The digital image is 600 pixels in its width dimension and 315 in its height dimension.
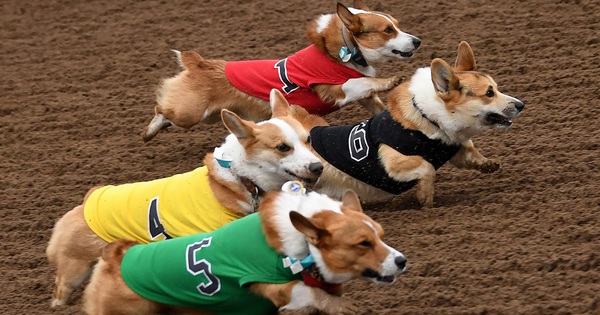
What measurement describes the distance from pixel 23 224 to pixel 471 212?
A: 11.5ft

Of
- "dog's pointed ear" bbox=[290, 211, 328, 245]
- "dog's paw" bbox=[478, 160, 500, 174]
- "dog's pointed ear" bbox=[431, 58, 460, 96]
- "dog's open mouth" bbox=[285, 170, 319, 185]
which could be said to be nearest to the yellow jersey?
"dog's open mouth" bbox=[285, 170, 319, 185]

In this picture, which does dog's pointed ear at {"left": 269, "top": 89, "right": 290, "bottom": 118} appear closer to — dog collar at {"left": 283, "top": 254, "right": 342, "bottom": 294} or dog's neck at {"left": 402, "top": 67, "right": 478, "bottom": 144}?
dog's neck at {"left": 402, "top": 67, "right": 478, "bottom": 144}

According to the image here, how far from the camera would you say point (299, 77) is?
9.15 m

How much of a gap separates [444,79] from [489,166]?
0.81 meters

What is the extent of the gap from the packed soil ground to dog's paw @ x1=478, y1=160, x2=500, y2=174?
A: 0.09m

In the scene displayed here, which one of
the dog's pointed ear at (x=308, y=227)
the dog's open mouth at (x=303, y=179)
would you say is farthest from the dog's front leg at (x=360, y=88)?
the dog's pointed ear at (x=308, y=227)

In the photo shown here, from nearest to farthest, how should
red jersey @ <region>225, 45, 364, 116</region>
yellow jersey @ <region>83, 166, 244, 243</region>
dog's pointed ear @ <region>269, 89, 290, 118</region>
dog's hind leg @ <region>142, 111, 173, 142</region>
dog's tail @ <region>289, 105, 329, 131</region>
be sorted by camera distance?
yellow jersey @ <region>83, 166, 244, 243</region> < dog's pointed ear @ <region>269, 89, 290, 118</region> < dog's tail @ <region>289, 105, 329, 131</region> < red jersey @ <region>225, 45, 364, 116</region> < dog's hind leg @ <region>142, 111, 173, 142</region>

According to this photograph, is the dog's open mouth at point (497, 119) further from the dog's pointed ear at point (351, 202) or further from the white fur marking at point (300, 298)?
the white fur marking at point (300, 298)

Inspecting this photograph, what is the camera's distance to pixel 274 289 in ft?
18.4

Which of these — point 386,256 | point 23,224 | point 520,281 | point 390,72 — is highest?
point 386,256

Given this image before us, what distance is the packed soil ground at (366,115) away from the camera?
21.4 ft

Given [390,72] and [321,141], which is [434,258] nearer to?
[321,141]

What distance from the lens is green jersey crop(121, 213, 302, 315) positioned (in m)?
5.64

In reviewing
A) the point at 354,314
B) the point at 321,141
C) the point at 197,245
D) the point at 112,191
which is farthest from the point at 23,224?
the point at 354,314
